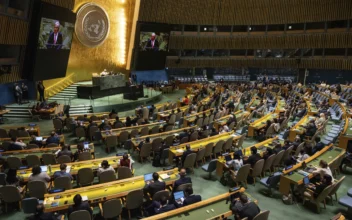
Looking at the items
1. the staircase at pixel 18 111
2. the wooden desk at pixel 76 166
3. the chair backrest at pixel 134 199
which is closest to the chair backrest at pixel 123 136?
the wooden desk at pixel 76 166

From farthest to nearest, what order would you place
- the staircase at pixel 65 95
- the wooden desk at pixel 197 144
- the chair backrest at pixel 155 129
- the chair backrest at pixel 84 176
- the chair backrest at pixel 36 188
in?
the staircase at pixel 65 95
the chair backrest at pixel 155 129
the wooden desk at pixel 197 144
the chair backrest at pixel 84 176
the chair backrest at pixel 36 188

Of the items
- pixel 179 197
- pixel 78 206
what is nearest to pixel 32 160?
pixel 78 206

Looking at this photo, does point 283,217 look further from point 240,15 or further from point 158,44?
point 240,15

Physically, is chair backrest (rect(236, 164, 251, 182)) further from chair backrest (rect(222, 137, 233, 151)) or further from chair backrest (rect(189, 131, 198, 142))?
chair backrest (rect(189, 131, 198, 142))

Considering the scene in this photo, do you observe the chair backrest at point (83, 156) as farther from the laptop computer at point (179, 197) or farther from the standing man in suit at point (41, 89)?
the standing man in suit at point (41, 89)

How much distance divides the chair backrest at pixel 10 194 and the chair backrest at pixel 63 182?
2.79 feet

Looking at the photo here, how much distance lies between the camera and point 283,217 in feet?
22.4

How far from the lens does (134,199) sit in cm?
628

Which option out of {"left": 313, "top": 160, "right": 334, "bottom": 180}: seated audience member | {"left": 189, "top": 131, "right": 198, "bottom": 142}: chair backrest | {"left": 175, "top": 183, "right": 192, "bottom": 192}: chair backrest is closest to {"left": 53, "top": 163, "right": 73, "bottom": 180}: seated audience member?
{"left": 175, "top": 183, "right": 192, "bottom": 192}: chair backrest

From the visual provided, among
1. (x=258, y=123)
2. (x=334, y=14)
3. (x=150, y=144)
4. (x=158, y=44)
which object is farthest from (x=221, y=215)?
(x=334, y=14)

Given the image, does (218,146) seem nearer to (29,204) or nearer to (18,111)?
(29,204)

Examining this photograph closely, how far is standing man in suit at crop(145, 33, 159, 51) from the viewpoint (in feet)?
88.2

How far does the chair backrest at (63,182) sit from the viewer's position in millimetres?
6852

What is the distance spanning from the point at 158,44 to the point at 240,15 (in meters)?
10.9
